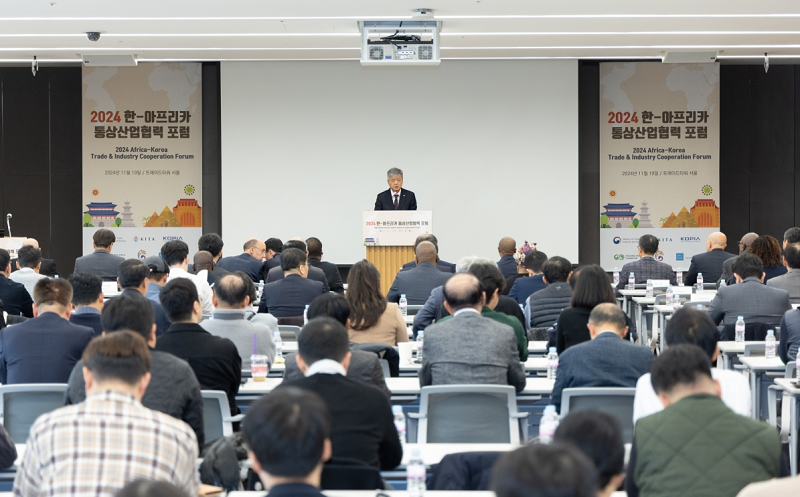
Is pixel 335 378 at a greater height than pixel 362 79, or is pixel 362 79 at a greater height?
pixel 362 79

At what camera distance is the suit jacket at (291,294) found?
21.5ft

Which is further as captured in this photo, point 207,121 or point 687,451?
point 207,121

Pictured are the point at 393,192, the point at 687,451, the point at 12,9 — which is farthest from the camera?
the point at 393,192

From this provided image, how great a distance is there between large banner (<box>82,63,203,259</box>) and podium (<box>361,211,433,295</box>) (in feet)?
13.3

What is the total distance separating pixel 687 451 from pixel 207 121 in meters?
11.0

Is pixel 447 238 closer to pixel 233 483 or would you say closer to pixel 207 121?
pixel 207 121

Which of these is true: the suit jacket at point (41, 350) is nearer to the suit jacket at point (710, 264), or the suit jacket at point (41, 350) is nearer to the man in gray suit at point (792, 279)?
the man in gray suit at point (792, 279)

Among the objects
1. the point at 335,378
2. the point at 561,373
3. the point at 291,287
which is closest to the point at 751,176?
the point at 291,287

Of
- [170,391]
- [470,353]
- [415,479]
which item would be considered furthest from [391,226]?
[415,479]

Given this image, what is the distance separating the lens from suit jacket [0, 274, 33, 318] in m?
6.68

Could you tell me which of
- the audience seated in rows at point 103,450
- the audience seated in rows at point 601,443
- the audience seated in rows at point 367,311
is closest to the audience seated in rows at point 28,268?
the audience seated in rows at point 367,311

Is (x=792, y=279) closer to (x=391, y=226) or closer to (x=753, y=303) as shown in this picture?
(x=753, y=303)

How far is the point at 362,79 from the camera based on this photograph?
12.0 m

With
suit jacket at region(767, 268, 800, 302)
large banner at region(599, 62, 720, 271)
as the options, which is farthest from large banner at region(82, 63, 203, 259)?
suit jacket at region(767, 268, 800, 302)
